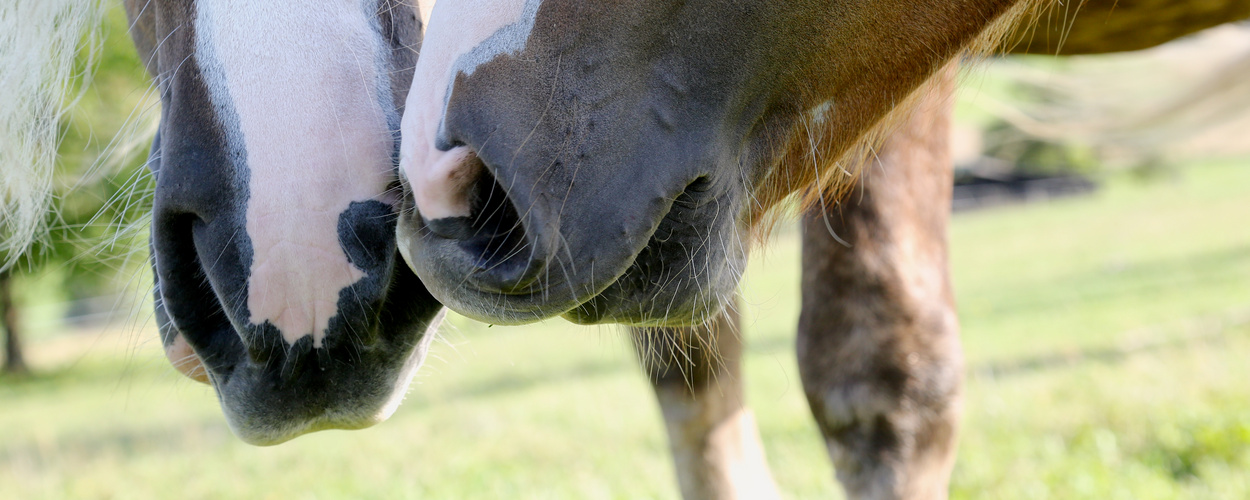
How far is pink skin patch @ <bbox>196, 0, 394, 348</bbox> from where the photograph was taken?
1.10 meters

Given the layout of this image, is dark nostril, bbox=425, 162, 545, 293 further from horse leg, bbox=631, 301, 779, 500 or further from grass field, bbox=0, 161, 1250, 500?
horse leg, bbox=631, 301, 779, 500

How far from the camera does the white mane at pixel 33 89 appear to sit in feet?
5.01

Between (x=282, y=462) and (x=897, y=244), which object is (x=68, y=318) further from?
(x=897, y=244)

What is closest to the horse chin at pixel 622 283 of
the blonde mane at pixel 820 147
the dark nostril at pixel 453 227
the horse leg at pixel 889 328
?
the dark nostril at pixel 453 227

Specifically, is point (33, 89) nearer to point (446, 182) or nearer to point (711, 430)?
point (446, 182)

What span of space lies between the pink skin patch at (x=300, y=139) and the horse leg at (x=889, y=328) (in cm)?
107

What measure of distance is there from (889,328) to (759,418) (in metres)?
2.32

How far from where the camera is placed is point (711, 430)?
2.27 meters

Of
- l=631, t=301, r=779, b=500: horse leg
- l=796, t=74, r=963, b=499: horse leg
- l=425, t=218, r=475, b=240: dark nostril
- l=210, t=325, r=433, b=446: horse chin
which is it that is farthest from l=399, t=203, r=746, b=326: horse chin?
l=631, t=301, r=779, b=500: horse leg

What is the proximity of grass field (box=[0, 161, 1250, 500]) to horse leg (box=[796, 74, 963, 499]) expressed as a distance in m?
0.21

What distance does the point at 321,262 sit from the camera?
3.62ft

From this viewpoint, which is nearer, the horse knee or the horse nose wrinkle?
the horse nose wrinkle

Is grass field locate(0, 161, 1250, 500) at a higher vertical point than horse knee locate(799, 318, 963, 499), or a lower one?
lower

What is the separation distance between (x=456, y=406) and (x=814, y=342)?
3.87 meters
